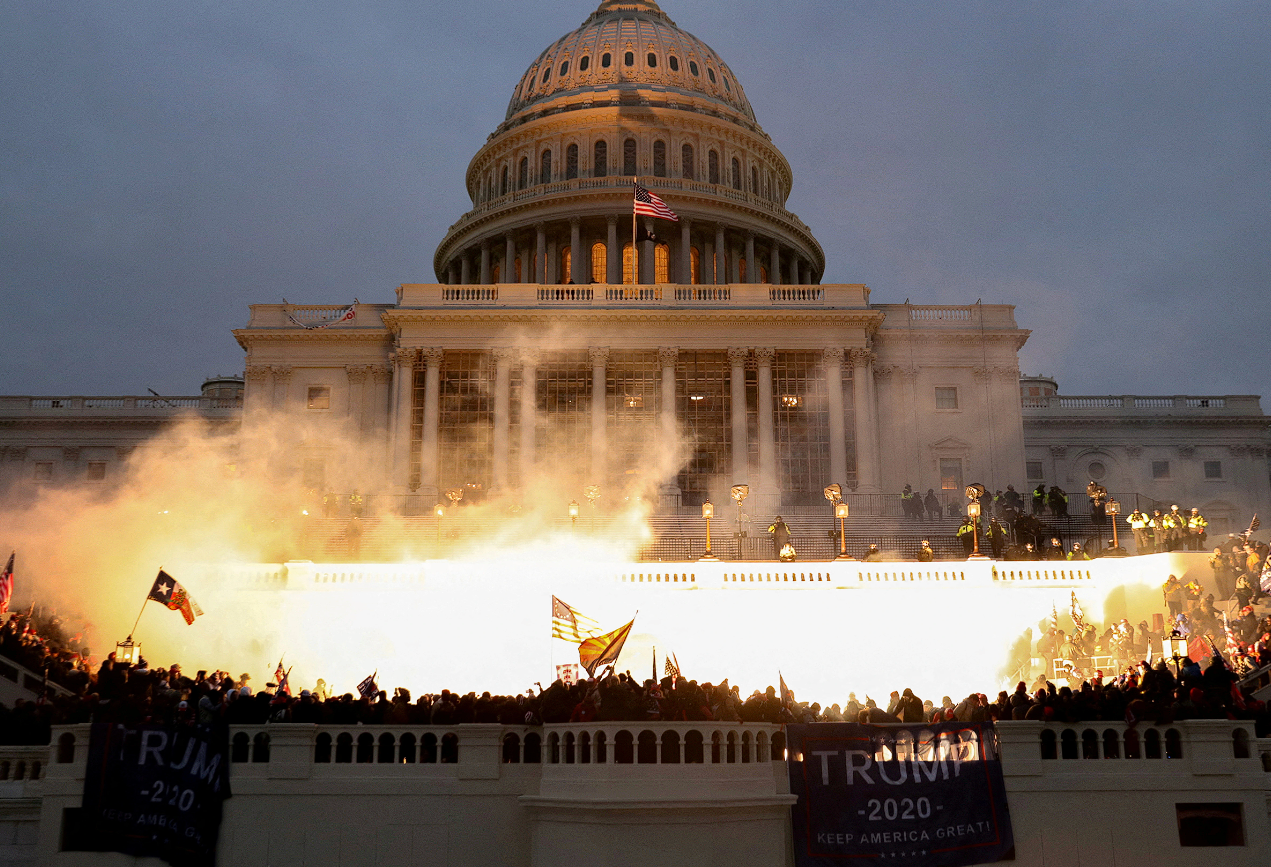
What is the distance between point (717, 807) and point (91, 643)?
22.8 m

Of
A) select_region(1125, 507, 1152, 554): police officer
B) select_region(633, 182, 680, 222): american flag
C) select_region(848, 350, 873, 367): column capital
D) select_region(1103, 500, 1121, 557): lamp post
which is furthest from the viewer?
select_region(633, 182, 680, 222): american flag

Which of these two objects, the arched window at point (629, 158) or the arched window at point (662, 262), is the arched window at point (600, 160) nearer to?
the arched window at point (629, 158)

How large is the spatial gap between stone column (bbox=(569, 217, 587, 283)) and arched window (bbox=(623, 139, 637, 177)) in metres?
4.80

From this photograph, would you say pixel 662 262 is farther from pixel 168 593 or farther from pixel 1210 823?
pixel 1210 823

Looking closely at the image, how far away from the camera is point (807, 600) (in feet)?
107

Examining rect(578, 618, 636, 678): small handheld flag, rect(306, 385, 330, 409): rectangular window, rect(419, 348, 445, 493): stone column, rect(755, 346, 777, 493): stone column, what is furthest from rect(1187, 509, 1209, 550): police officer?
rect(306, 385, 330, 409): rectangular window

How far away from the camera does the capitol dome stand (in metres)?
70.6

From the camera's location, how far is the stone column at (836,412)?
2003 inches

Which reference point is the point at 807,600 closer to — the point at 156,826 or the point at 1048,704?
the point at 1048,704

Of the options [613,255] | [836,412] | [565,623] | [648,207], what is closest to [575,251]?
[613,255]

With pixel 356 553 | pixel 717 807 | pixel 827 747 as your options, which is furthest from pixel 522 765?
pixel 356 553

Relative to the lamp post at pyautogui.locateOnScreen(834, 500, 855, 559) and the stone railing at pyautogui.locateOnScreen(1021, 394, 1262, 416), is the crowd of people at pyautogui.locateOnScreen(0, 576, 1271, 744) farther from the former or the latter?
the stone railing at pyautogui.locateOnScreen(1021, 394, 1262, 416)

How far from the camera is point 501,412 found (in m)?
51.8

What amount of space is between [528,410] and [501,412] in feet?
3.66
